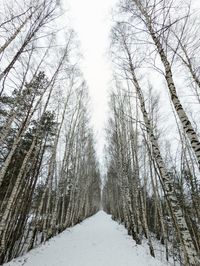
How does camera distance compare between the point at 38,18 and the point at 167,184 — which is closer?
the point at 167,184

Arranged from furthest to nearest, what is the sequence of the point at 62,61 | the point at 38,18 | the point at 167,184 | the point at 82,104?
the point at 82,104
the point at 62,61
the point at 38,18
the point at 167,184

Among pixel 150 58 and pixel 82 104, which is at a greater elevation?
pixel 82 104

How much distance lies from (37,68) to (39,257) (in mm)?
7001

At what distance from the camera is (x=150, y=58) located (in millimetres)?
5332

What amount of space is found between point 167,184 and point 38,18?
21.6ft

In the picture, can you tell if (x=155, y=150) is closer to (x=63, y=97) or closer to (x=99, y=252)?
(x=99, y=252)

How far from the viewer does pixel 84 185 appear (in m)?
21.8

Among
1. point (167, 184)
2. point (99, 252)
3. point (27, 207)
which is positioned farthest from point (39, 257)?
point (167, 184)

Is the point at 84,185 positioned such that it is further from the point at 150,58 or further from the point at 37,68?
the point at 150,58

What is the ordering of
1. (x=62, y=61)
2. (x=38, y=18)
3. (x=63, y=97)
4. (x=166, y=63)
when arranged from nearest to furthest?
(x=166, y=63), (x=38, y=18), (x=62, y=61), (x=63, y=97)

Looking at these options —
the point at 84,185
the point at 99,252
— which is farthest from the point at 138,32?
the point at 84,185

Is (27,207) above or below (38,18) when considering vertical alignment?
below

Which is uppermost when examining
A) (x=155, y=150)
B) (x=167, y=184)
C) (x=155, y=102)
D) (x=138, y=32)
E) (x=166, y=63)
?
(x=155, y=102)

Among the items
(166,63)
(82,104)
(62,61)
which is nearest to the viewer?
(166,63)
